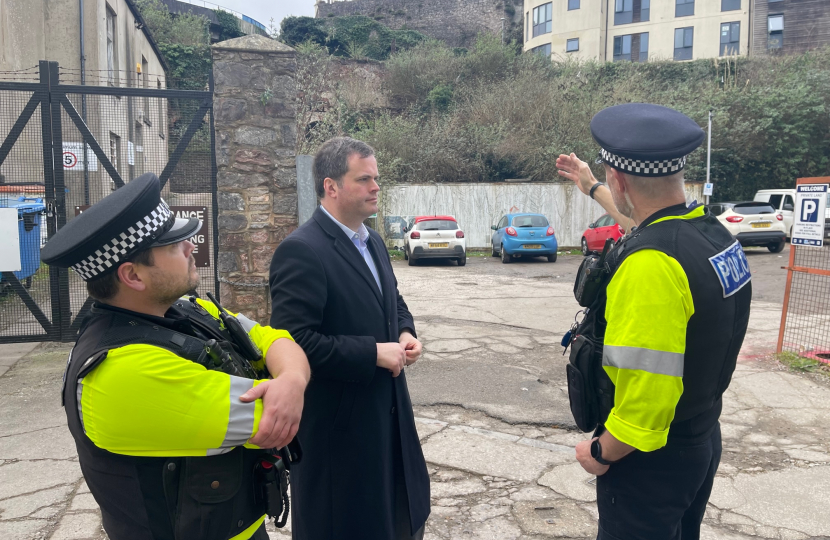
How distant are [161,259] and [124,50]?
2314 cm

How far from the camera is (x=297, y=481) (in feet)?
8.01

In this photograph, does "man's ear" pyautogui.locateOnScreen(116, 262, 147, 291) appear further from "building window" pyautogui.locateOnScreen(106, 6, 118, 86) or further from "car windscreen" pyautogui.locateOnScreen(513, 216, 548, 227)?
"building window" pyautogui.locateOnScreen(106, 6, 118, 86)

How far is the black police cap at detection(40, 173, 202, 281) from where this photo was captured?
1.53 metres

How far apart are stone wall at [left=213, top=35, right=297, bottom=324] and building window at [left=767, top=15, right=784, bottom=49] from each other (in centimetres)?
4126

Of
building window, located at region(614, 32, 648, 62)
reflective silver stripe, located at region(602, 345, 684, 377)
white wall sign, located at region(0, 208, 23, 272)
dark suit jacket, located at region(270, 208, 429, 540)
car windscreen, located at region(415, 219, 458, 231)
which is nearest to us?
reflective silver stripe, located at region(602, 345, 684, 377)

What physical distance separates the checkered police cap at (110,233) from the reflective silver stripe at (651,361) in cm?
136

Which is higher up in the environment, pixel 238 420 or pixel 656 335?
pixel 656 335

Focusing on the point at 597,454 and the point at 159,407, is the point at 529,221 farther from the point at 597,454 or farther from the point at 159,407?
the point at 159,407

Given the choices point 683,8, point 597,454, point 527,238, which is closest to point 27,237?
point 597,454

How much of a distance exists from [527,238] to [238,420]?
54.0 feet

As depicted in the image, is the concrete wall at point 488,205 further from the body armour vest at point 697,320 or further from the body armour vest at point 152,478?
the body armour vest at point 152,478

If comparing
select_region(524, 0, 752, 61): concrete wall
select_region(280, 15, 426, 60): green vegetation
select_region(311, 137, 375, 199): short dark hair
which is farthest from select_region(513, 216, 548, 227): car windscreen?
select_region(280, 15, 426, 60): green vegetation

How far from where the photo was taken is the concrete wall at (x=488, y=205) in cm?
2138

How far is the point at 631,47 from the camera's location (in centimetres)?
4247
